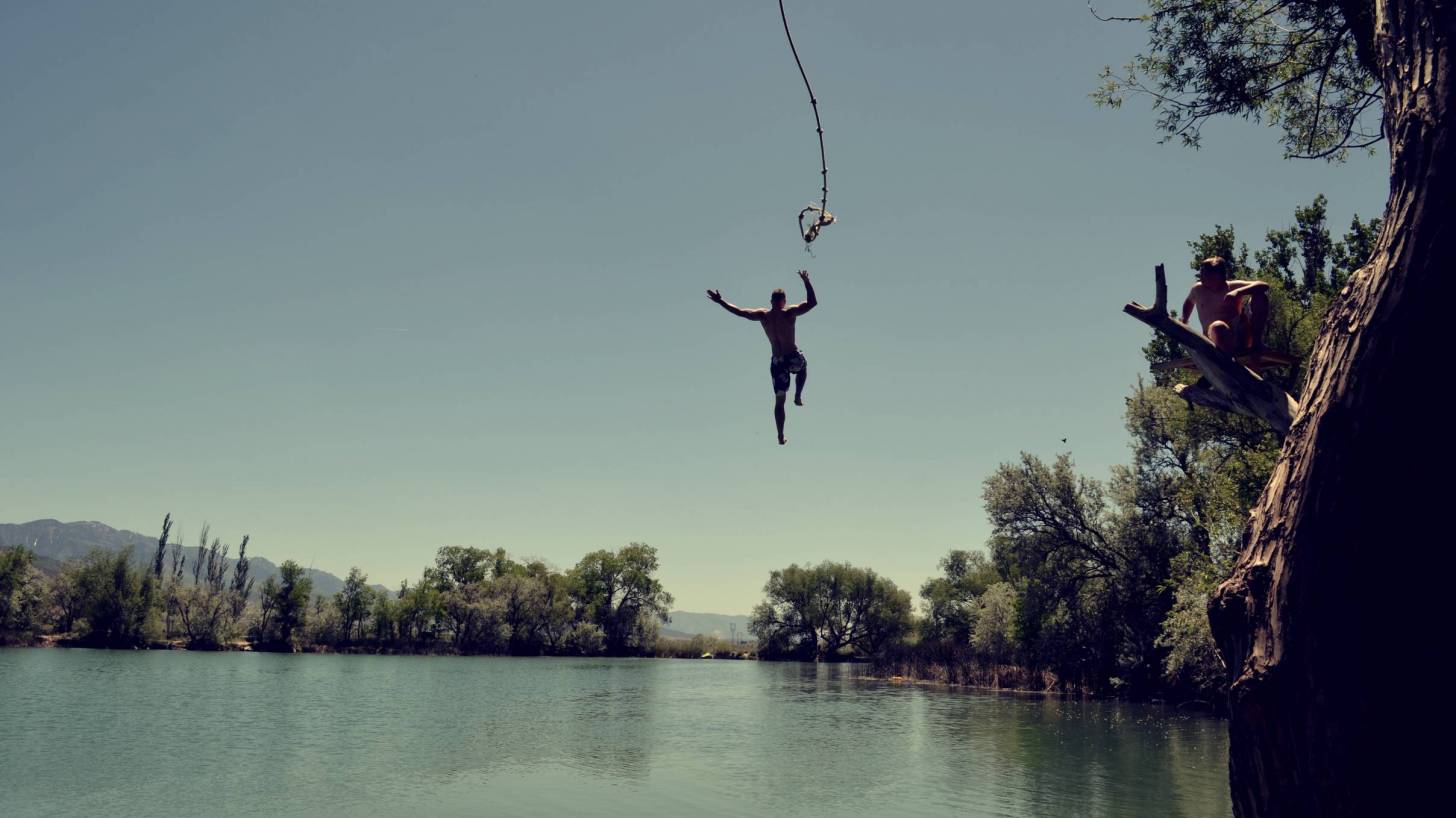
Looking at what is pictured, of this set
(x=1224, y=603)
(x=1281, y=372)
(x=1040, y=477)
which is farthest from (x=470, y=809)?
(x=1040, y=477)

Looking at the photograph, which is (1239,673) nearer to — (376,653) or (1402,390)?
(1402,390)

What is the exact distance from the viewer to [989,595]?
2183 inches

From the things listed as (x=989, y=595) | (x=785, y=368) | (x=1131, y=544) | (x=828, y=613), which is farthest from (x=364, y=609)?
(x=785, y=368)

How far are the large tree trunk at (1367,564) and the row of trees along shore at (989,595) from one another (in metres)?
2.58

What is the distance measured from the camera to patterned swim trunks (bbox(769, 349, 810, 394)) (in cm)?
824

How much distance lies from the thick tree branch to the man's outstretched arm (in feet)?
10.8

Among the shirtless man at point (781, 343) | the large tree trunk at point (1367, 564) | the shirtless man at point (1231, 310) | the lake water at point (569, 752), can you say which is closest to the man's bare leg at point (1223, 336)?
the shirtless man at point (1231, 310)

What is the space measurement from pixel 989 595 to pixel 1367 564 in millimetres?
54494

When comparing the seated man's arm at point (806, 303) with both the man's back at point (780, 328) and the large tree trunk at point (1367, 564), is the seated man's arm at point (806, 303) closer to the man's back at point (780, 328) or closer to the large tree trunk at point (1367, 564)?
the man's back at point (780, 328)

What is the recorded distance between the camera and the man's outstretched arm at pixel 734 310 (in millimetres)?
7676

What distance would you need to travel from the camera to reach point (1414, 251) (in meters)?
4.16

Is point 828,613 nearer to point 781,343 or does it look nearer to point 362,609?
point 362,609

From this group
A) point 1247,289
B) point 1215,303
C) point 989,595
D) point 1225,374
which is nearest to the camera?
point 1225,374

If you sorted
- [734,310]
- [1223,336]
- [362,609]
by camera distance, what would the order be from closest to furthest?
Result: [1223,336]
[734,310]
[362,609]
